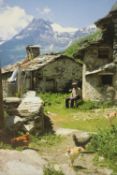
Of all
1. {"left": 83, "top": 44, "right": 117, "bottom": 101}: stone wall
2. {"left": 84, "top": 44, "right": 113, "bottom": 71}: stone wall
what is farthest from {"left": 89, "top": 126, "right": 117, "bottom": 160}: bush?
{"left": 84, "top": 44, "right": 113, "bottom": 71}: stone wall

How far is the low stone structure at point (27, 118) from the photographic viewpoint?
22141mm

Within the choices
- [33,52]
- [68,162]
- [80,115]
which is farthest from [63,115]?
[33,52]

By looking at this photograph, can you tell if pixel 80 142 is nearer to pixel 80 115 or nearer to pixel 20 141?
pixel 20 141

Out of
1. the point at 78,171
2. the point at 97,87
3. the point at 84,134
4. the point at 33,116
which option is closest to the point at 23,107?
the point at 33,116

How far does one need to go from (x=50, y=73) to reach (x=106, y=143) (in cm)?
2935

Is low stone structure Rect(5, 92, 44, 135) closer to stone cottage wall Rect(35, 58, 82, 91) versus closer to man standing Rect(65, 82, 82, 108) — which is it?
man standing Rect(65, 82, 82, 108)

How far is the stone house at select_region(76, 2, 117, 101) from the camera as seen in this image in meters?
36.6

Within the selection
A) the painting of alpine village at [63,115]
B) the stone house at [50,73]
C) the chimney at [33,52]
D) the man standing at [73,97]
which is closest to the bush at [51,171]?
the painting of alpine village at [63,115]

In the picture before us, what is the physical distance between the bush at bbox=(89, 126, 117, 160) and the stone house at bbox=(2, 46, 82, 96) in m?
26.5

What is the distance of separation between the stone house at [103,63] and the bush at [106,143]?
48.1 ft

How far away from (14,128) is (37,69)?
86.6 feet

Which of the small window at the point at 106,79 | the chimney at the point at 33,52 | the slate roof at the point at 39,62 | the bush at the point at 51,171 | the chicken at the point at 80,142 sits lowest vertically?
the bush at the point at 51,171

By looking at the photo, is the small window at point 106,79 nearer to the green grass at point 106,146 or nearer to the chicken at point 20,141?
Result: the green grass at point 106,146

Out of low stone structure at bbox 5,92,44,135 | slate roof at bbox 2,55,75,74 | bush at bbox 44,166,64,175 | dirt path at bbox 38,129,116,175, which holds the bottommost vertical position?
dirt path at bbox 38,129,116,175
